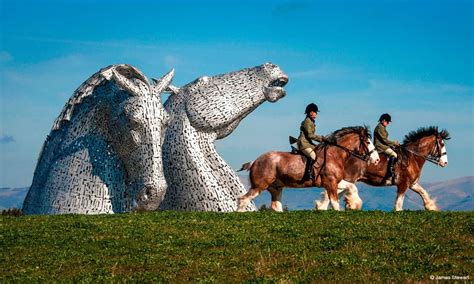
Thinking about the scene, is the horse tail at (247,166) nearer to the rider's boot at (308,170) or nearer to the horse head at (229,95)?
the rider's boot at (308,170)

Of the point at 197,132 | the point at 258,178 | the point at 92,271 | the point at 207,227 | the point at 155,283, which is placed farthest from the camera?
the point at 197,132

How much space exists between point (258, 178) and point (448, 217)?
16.5 feet

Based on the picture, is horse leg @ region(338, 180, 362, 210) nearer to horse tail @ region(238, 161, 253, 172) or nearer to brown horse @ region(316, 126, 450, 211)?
brown horse @ region(316, 126, 450, 211)

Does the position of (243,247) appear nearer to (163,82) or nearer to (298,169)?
(298,169)

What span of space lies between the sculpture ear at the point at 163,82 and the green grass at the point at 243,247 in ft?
17.3

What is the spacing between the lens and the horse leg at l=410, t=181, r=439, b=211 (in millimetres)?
22031

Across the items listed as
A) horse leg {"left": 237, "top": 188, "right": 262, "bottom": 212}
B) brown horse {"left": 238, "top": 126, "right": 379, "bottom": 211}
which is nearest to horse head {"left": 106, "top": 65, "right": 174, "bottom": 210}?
horse leg {"left": 237, "top": 188, "right": 262, "bottom": 212}

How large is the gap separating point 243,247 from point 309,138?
6.15m

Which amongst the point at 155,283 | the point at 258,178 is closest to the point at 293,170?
the point at 258,178

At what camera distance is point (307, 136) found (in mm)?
20594

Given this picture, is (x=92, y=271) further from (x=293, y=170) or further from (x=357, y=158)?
(x=357, y=158)

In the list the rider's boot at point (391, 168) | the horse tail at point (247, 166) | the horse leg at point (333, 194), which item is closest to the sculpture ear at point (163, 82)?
the horse tail at point (247, 166)

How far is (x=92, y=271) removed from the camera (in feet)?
45.8

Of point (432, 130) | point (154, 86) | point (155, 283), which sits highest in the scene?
point (154, 86)
